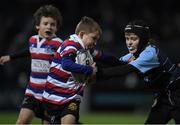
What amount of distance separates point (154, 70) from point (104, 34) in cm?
928

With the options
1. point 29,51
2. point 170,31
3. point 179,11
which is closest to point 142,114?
point 170,31

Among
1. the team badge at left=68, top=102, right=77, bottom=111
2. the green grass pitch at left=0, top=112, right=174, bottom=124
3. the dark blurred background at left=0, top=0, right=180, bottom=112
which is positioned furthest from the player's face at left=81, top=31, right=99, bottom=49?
the dark blurred background at left=0, top=0, right=180, bottom=112

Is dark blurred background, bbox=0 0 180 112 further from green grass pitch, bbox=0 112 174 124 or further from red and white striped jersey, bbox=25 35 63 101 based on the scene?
red and white striped jersey, bbox=25 35 63 101

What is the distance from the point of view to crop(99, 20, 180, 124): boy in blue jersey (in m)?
7.54

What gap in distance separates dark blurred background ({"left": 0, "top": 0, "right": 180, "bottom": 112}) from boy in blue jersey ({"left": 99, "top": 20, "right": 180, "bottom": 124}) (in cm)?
754

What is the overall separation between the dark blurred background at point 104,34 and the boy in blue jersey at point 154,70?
754 cm

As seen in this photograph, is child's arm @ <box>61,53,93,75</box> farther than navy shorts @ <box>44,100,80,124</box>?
No

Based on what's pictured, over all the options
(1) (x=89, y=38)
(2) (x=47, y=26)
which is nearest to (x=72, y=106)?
(1) (x=89, y=38)

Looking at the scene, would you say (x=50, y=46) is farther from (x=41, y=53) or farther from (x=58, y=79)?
(x=58, y=79)

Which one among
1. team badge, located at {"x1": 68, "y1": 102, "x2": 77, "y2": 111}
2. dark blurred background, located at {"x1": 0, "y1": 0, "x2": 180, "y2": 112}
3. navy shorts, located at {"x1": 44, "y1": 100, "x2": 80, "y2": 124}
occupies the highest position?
team badge, located at {"x1": 68, "y1": 102, "x2": 77, "y2": 111}

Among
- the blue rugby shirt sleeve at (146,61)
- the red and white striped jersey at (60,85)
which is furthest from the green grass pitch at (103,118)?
the blue rugby shirt sleeve at (146,61)

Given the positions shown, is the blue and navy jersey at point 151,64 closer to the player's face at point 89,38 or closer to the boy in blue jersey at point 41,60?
the player's face at point 89,38

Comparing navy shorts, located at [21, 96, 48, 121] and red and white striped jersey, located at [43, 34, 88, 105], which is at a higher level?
red and white striped jersey, located at [43, 34, 88, 105]

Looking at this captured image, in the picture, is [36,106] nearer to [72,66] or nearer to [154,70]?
[72,66]
